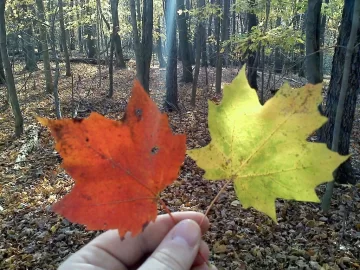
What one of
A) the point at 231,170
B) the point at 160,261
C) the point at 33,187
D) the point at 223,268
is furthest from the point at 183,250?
the point at 33,187

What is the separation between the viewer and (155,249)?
1.13 metres

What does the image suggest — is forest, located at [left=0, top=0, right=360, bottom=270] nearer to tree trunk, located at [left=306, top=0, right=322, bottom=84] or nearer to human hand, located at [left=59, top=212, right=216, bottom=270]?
tree trunk, located at [left=306, top=0, right=322, bottom=84]

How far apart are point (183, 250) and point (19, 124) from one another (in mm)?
7193

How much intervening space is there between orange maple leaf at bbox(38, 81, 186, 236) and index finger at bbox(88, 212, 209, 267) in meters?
0.50

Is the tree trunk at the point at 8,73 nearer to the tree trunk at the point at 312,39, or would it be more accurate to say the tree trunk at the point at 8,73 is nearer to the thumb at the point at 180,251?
the tree trunk at the point at 312,39

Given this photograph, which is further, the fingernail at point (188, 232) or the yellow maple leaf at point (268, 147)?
the fingernail at point (188, 232)

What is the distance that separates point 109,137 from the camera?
2.32ft

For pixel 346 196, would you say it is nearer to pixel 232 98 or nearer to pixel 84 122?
pixel 232 98

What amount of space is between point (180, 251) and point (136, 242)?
32 cm

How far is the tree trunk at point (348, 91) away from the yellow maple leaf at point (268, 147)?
3.28 m

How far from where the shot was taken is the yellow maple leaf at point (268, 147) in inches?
27.0

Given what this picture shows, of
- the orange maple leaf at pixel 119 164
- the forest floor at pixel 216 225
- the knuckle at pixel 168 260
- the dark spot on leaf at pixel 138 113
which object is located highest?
the dark spot on leaf at pixel 138 113

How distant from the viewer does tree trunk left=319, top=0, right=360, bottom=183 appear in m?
3.49

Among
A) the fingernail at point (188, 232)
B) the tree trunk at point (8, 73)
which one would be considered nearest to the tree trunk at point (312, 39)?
the fingernail at point (188, 232)
